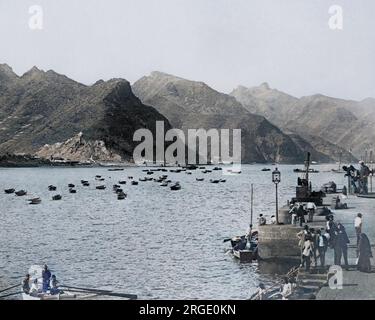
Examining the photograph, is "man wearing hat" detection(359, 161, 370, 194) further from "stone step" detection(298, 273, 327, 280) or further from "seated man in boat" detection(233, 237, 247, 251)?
"stone step" detection(298, 273, 327, 280)

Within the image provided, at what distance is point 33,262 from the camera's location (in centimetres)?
4041

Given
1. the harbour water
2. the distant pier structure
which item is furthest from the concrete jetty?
the harbour water

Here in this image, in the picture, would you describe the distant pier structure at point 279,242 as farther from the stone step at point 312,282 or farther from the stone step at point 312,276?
the stone step at point 312,282

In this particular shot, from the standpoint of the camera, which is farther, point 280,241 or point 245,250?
point 245,250

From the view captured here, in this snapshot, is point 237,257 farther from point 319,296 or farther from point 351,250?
point 319,296

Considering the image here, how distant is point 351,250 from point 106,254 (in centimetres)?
2127

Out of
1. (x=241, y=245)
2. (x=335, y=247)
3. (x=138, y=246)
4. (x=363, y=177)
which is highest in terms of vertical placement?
(x=363, y=177)

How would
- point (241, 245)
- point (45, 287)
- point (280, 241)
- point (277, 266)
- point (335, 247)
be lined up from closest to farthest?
point (45, 287) → point (335, 247) → point (280, 241) → point (277, 266) → point (241, 245)

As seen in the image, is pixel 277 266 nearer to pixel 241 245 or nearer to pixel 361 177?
pixel 241 245

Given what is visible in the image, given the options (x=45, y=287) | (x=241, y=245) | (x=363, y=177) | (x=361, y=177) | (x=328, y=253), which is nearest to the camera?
(x=45, y=287)

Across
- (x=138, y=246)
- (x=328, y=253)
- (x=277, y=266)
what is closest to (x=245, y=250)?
(x=277, y=266)

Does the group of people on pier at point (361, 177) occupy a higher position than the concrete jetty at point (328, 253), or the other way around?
the group of people on pier at point (361, 177)

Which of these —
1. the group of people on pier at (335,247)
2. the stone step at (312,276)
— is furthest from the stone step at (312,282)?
the group of people on pier at (335,247)
